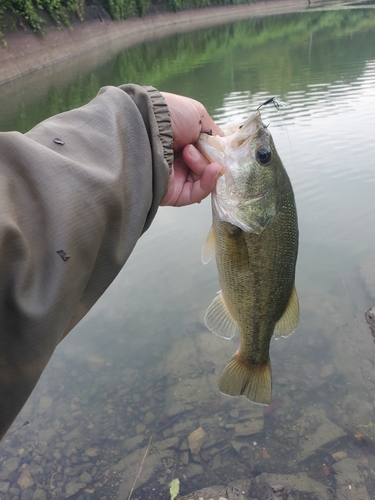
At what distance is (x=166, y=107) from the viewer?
2156mm

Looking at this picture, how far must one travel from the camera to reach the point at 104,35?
110 ft

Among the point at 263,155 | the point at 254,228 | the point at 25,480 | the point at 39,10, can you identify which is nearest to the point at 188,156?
the point at 263,155

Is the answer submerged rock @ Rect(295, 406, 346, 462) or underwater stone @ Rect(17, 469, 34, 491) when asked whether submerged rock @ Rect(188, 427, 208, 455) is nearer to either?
submerged rock @ Rect(295, 406, 346, 462)

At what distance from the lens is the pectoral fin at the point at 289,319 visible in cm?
259

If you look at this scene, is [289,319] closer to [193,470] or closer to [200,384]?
[193,470]

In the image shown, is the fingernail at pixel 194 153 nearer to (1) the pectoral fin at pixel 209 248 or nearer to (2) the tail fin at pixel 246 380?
(1) the pectoral fin at pixel 209 248

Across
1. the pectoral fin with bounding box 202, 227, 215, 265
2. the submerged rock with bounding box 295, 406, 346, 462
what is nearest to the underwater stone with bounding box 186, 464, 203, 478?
the submerged rock with bounding box 295, 406, 346, 462

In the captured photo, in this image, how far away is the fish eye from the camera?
232 cm

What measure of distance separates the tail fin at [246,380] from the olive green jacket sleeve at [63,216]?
4.01 ft

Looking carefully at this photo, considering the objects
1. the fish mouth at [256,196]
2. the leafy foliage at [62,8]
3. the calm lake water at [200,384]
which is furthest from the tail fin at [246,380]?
the leafy foliage at [62,8]

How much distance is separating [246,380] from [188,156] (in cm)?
144

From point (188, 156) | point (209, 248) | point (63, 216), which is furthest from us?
point (209, 248)

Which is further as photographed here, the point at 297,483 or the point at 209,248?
the point at 297,483

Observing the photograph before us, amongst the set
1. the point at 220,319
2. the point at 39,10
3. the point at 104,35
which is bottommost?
the point at 104,35
